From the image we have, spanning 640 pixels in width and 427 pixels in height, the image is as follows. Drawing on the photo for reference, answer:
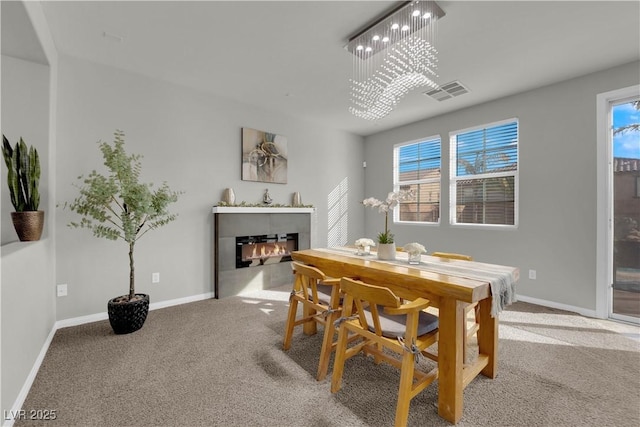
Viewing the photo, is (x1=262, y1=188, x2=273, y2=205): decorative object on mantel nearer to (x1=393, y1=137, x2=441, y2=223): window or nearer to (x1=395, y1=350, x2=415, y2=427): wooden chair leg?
(x1=393, y1=137, x2=441, y2=223): window

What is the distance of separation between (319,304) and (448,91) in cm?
324

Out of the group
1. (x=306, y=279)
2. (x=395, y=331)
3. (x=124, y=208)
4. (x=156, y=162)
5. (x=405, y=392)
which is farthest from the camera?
(x=156, y=162)

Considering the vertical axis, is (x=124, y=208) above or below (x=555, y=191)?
below

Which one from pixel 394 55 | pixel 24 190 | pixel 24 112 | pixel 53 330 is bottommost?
pixel 53 330

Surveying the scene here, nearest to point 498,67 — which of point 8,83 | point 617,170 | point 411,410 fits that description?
point 617,170

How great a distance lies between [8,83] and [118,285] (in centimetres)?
211

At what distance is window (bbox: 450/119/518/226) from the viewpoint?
12.6ft

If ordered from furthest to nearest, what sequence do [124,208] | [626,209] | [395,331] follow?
[626,209], [124,208], [395,331]

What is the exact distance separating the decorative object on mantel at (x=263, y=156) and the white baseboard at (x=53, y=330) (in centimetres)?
184

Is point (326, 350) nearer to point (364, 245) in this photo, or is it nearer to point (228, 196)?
point (364, 245)

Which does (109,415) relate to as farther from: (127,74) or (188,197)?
(127,74)

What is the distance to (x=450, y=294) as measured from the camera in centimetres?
155

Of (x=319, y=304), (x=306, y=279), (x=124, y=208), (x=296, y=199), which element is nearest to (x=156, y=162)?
(x=124, y=208)

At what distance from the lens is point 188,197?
3.62m
